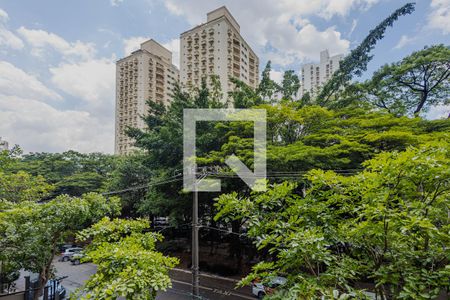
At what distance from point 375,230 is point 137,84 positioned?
38.6 m

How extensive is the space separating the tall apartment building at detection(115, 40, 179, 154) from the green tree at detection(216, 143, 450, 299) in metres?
35.5

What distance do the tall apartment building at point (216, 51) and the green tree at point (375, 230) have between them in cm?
2690

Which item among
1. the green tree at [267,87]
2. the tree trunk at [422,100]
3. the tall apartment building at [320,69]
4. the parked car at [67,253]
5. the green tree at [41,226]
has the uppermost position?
the tall apartment building at [320,69]

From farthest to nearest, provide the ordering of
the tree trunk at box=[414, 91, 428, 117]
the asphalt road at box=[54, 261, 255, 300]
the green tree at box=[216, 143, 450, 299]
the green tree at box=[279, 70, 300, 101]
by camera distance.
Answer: the tree trunk at box=[414, 91, 428, 117], the green tree at box=[279, 70, 300, 101], the asphalt road at box=[54, 261, 255, 300], the green tree at box=[216, 143, 450, 299]

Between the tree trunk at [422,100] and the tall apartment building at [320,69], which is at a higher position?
the tall apartment building at [320,69]

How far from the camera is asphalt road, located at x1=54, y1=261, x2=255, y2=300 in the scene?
365 inches

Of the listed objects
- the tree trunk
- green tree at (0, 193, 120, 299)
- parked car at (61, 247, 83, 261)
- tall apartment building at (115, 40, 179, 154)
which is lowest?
parked car at (61, 247, 83, 261)

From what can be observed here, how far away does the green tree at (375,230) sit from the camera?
2.02 meters

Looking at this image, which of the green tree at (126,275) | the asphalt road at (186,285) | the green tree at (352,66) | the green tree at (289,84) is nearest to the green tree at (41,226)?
the green tree at (126,275)

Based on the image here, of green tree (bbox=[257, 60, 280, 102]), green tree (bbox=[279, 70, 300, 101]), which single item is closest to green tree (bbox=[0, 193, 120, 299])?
green tree (bbox=[257, 60, 280, 102])

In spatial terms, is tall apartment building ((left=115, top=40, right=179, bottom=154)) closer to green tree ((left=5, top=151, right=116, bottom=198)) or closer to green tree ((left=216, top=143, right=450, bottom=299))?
green tree ((left=5, top=151, right=116, bottom=198))

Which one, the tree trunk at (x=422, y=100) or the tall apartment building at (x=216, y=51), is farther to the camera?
the tall apartment building at (x=216, y=51)

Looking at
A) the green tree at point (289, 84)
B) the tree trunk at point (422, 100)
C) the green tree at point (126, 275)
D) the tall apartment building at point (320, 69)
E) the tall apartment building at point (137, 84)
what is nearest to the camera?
the green tree at point (126, 275)

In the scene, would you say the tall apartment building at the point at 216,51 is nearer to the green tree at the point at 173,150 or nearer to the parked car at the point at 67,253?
the green tree at the point at 173,150
